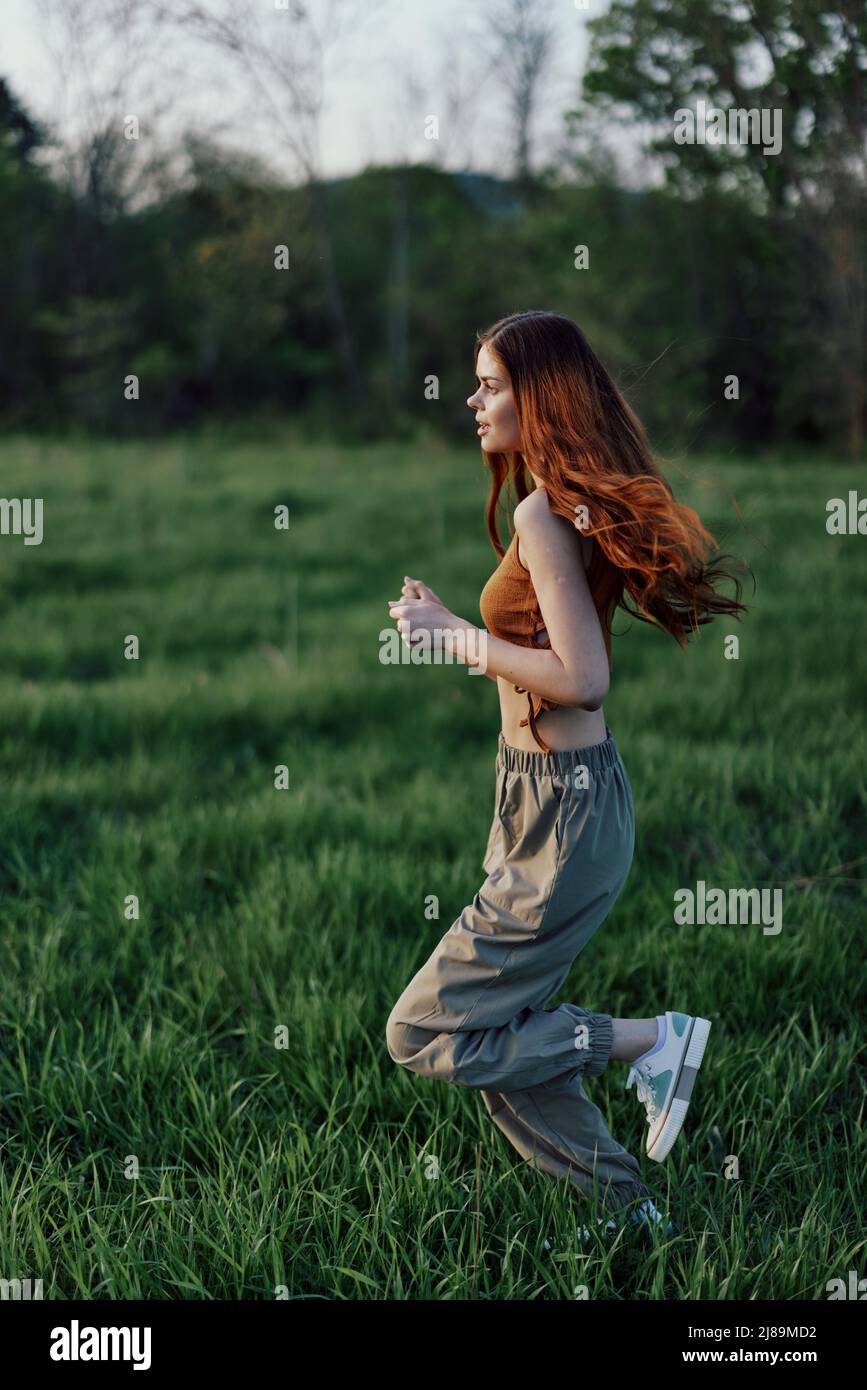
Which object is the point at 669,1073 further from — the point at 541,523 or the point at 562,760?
the point at 541,523

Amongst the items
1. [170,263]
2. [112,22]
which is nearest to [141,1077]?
[112,22]

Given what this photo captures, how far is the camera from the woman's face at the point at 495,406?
2068 millimetres

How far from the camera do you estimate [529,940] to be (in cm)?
207

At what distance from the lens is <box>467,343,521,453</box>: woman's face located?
207cm

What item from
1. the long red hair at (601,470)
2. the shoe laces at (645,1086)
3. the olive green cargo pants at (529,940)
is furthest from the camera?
the shoe laces at (645,1086)

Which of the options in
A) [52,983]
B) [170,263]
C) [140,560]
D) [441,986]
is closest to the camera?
[441,986]

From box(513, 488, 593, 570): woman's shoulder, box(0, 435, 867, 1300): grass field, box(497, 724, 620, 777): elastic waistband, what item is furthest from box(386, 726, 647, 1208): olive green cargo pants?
box(513, 488, 593, 570): woman's shoulder

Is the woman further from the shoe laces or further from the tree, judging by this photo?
the tree

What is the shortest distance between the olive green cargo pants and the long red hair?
319 mm

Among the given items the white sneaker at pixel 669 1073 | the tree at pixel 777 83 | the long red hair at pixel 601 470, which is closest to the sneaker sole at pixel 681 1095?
the white sneaker at pixel 669 1073

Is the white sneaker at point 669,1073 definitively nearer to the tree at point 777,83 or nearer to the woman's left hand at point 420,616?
the woman's left hand at point 420,616

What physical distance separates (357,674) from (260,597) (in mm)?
1734
